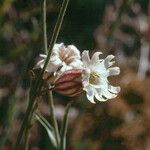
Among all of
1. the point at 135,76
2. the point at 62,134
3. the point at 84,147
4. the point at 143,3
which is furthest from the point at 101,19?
the point at 62,134

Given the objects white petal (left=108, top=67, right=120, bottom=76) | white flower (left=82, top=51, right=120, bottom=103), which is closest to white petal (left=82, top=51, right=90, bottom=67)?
white flower (left=82, top=51, right=120, bottom=103)

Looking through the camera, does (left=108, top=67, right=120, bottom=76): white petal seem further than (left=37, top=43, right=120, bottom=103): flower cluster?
Yes

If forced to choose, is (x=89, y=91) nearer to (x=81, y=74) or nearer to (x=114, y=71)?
(x=81, y=74)

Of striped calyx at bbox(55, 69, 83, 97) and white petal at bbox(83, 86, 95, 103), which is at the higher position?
striped calyx at bbox(55, 69, 83, 97)

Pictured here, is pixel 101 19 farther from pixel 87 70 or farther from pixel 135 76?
pixel 87 70

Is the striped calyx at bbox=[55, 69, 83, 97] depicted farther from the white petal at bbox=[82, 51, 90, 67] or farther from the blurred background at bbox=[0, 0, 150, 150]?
the blurred background at bbox=[0, 0, 150, 150]

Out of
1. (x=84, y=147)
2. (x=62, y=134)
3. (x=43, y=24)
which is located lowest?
(x=84, y=147)
